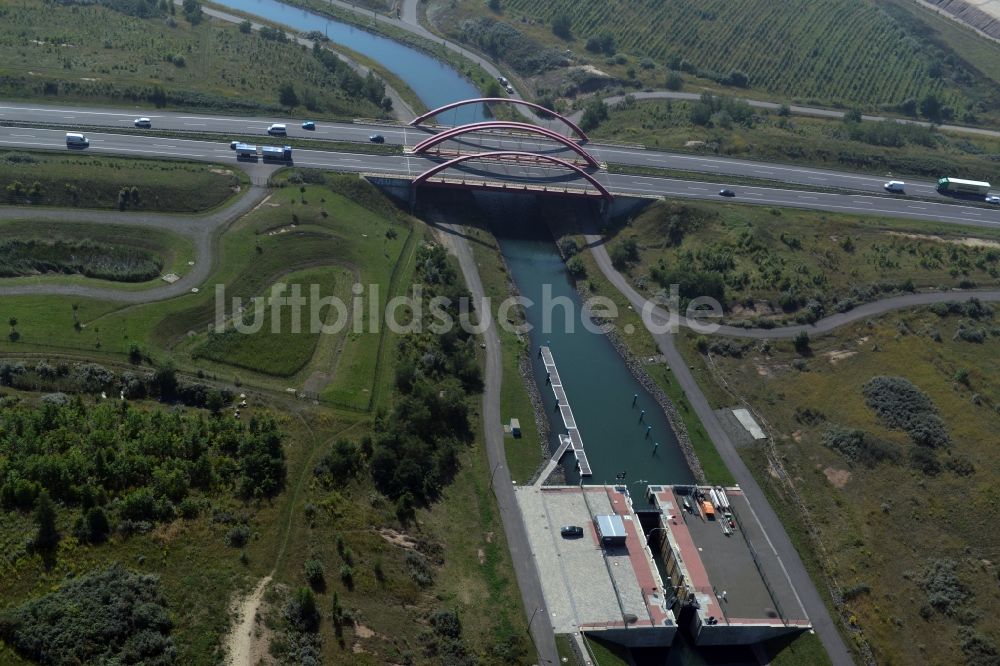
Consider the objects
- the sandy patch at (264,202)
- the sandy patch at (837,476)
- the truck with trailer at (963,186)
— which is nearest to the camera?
the sandy patch at (837,476)

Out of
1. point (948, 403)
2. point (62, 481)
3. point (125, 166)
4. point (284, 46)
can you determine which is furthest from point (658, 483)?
point (284, 46)

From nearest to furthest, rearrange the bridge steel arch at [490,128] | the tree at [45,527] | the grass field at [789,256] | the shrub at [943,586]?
1. the tree at [45,527]
2. the shrub at [943,586]
3. the grass field at [789,256]
4. the bridge steel arch at [490,128]

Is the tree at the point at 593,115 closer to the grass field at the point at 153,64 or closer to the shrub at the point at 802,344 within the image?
the grass field at the point at 153,64

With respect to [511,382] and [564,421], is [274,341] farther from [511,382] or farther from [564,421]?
[564,421]

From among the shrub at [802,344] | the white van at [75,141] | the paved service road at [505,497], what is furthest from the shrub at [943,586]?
the white van at [75,141]

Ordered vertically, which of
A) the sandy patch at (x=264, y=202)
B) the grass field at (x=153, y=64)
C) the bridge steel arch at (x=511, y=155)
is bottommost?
the sandy patch at (x=264, y=202)

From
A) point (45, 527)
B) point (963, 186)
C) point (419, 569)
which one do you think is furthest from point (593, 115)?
point (45, 527)
